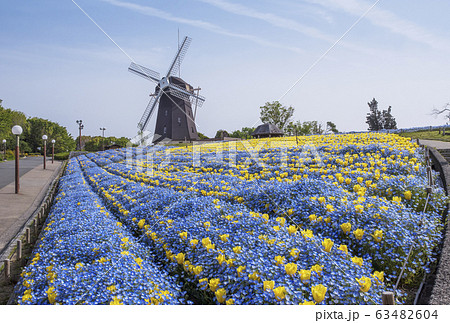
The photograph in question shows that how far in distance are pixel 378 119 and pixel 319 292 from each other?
60.3 metres

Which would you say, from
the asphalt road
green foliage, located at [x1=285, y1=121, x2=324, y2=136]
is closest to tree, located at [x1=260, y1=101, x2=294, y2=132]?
green foliage, located at [x1=285, y1=121, x2=324, y2=136]

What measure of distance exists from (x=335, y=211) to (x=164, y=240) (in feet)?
9.47

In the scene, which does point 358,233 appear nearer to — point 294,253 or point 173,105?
point 294,253

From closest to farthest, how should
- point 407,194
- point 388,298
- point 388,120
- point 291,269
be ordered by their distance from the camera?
1. point 388,298
2. point 291,269
3. point 407,194
4. point 388,120

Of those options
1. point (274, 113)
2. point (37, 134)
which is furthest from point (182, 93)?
point (37, 134)

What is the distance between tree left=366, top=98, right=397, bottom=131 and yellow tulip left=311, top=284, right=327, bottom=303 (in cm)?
5788

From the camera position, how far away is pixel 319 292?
2809 mm

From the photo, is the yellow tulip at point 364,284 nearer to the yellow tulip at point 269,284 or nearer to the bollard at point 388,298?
the bollard at point 388,298

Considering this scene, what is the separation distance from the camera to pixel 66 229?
19.1ft

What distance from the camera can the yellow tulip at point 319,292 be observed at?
2.79 metres

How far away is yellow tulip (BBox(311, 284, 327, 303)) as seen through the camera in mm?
2787

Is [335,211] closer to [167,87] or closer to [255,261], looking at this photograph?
[255,261]

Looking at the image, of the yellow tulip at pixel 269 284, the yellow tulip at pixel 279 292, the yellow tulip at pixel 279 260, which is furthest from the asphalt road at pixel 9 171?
the yellow tulip at pixel 279 292

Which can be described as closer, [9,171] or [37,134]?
[9,171]
